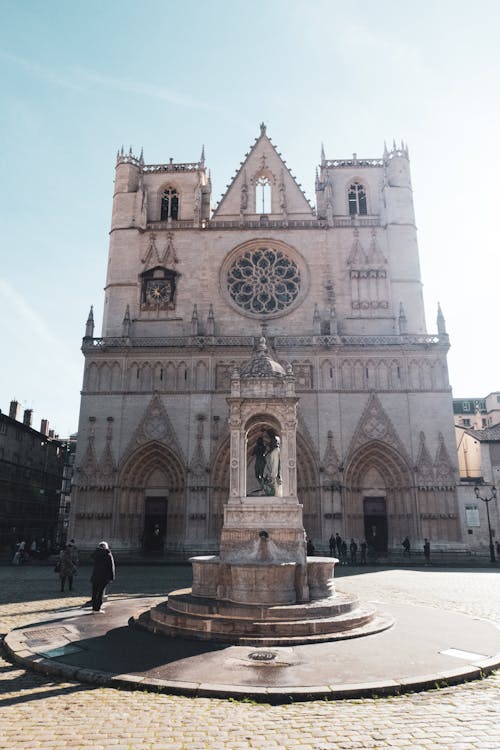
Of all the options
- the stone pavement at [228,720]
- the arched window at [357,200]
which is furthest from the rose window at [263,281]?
the stone pavement at [228,720]

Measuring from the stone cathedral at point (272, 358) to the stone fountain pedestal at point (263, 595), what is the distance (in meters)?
14.2

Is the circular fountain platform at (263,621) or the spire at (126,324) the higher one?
the spire at (126,324)

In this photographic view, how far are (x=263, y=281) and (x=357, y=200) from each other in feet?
29.1

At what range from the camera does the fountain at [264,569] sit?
9609 millimetres

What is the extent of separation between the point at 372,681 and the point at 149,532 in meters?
26.1

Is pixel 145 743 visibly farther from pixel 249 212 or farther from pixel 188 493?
pixel 249 212

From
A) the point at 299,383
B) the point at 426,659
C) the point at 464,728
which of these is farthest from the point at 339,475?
the point at 464,728

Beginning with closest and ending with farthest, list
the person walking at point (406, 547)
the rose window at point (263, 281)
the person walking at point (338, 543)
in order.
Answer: the person walking at point (338, 543) → the person walking at point (406, 547) → the rose window at point (263, 281)

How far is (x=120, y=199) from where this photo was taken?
36.8m

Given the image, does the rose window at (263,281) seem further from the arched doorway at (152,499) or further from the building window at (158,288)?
the arched doorway at (152,499)

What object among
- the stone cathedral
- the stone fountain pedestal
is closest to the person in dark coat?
the stone fountain pedestal

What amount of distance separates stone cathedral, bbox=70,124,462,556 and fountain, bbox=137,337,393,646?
13010 mm

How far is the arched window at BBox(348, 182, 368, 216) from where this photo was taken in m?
36.6

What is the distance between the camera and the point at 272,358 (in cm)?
2803
